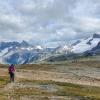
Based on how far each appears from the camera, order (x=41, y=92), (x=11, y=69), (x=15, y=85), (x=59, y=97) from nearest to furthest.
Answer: (x=59, y=97) → (x=41, y=92) → (x=15, y=85) → (x=11, y=69)

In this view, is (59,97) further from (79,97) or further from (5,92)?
(5,92)

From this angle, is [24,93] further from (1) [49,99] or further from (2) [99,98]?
(2) [99,98]

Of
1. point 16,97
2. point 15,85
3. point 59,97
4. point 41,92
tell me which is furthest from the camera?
point 15,85

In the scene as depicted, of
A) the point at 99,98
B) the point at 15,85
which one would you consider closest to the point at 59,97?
the point at 99,98

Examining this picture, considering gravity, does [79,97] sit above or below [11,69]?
below

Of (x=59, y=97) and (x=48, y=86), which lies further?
(x=48, y=86)

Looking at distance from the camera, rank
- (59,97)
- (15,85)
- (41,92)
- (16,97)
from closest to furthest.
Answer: (16,97)
(59,97)
(41,92)
(15,85)

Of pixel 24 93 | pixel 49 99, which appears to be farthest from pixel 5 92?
pixel 49 99

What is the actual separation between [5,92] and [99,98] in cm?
1661

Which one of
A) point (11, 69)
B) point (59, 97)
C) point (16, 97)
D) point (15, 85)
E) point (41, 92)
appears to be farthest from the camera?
point (11, 69)

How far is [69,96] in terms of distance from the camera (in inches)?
2689

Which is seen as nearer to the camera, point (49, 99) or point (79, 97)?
point (49, 99)

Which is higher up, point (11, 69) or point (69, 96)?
point (11, 69)

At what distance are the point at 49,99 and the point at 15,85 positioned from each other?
17.6 meters
